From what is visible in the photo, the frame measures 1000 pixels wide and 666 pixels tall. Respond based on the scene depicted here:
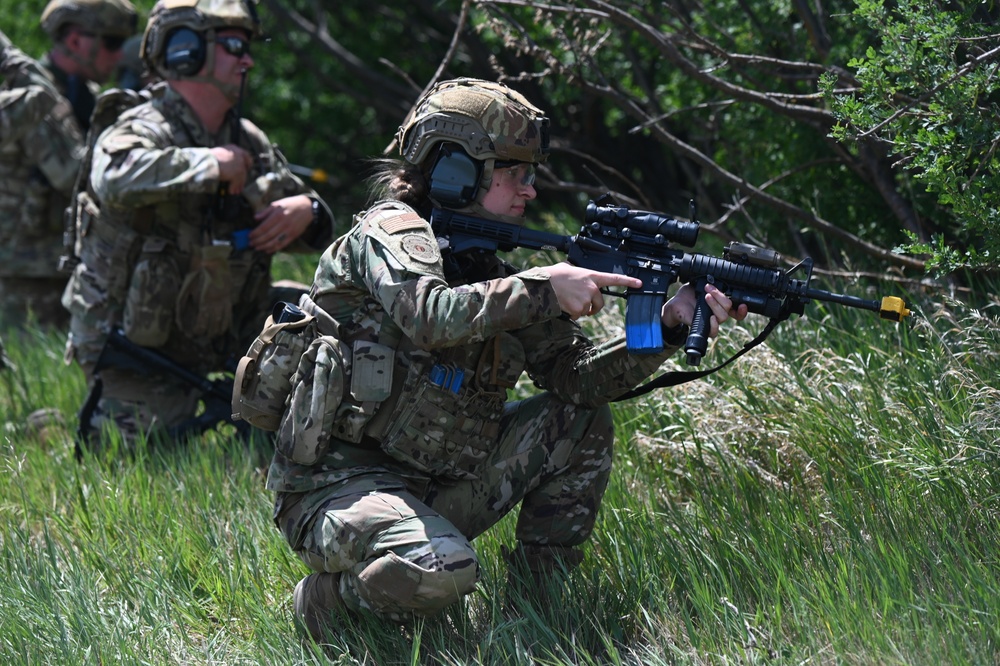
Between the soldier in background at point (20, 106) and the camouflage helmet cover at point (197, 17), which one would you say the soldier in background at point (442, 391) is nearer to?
the camouflage helmet cover at point (197, 17)

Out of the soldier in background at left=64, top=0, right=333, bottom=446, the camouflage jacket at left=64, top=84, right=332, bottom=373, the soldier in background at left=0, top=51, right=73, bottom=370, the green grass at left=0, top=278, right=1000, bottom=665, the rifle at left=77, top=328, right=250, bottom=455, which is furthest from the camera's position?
the soldier in background at left=0, top=51, right=73, bottom=370

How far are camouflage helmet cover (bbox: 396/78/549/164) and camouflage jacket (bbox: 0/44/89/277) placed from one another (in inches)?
162

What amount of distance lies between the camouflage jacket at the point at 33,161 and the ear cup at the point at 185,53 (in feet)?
→ 6.30

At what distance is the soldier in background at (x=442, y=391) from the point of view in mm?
3084

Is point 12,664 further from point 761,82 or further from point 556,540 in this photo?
point 761,82

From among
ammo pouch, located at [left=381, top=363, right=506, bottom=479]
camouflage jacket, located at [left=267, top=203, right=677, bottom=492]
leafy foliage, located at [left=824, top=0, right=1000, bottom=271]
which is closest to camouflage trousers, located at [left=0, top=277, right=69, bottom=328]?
camouflage jacket, located at [left=267, top=203, right=677, bottom=492]

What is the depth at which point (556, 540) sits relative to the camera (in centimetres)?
355

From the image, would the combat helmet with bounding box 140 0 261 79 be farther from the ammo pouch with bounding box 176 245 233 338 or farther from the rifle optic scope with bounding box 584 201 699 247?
the rifle optic scope with bounding box 584 201 699 247

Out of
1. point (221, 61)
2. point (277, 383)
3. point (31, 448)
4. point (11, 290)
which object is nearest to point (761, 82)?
point (221, 61)

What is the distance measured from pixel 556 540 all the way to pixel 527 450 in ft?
0.91

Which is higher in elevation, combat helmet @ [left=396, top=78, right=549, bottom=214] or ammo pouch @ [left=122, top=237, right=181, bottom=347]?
combat helmet @ [left=396, top=78, right=549, bottom=214]

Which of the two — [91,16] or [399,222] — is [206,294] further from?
[91,16]

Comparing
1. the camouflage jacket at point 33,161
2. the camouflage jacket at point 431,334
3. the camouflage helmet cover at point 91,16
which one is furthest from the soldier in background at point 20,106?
the camouflage jacket at point 431,334

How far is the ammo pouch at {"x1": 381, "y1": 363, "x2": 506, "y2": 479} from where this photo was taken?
3352 mm
